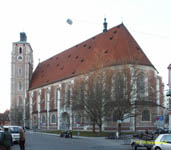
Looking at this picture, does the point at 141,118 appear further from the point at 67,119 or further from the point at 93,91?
the point at 67,119

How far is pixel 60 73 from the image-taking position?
2648 inches

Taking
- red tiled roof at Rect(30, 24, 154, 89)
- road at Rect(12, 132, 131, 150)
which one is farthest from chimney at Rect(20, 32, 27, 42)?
road at Rect(12, 132, 131, 150)

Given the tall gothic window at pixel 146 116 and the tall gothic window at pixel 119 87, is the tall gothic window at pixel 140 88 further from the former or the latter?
the tall gothic window at pixel 146 116

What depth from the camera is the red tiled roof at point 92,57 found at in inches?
1902

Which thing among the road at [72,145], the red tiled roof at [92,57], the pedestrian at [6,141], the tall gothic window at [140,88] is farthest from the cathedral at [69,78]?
the pedestrian at [6,141]

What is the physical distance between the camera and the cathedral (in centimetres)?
4803

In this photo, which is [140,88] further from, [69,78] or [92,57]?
[69,78]

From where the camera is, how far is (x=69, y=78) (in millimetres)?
61750

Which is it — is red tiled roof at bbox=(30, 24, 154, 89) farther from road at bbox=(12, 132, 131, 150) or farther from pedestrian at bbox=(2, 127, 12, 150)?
pedestrian at bbox=(2, 127, 12, 150)

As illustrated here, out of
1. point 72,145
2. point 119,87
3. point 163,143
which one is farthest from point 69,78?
point 163,143

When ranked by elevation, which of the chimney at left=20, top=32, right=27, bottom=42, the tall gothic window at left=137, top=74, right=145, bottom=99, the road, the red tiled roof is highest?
the chimney at left=20, top=32, right=27, bottom=42

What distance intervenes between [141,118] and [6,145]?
128ft

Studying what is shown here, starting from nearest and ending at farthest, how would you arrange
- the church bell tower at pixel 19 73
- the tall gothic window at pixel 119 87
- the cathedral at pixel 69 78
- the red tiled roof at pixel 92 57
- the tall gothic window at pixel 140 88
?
the tall gothic window at pixel 119 87 < the tall gothic window at pixel 140 88 < the cathedral at pixel 69 78 < the red tiled roof at pixel 92 57 < the church bell tower at pixel 19 73

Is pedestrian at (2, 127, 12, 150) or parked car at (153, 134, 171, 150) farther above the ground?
pedestrian at (2, 127, 12, 150)
